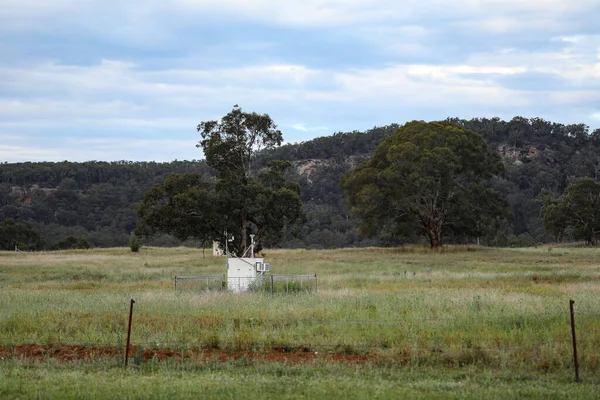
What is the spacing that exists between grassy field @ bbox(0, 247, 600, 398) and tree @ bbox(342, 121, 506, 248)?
1435 inches

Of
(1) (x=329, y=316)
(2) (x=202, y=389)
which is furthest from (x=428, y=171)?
(2) (x=202, y=389)

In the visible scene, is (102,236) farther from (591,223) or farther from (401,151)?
(591,223)

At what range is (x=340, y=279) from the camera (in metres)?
34.5

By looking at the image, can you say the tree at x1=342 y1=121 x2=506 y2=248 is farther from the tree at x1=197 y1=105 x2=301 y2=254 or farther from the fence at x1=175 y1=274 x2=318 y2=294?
the fence at x1=175 y1=274 x2=318 y2=294

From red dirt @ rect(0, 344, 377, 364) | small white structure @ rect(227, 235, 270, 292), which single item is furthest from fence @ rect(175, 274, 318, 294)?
red dirt @ rect(0, 344, 377, 364)

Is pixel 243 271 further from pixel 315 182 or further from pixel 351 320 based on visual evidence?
pixel 315 182

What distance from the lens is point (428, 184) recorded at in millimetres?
64125

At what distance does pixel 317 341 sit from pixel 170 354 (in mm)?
3350

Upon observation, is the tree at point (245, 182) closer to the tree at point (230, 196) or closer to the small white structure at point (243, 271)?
the tree at point (230, 196)

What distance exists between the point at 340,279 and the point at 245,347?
1854 centimetres

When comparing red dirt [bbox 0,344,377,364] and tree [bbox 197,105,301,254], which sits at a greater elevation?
tree [bbox 197,105,301,254]

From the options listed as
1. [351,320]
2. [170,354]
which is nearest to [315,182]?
[351,320]

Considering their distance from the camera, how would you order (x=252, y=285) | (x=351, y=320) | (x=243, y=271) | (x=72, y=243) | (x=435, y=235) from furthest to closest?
1. (x=72, y=243)
2. (x=435, y=235)
3. (x=243, y=271)
4. (x=252, y=285)
5. (x=351, y=320)

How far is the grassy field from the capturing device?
38.8ft
